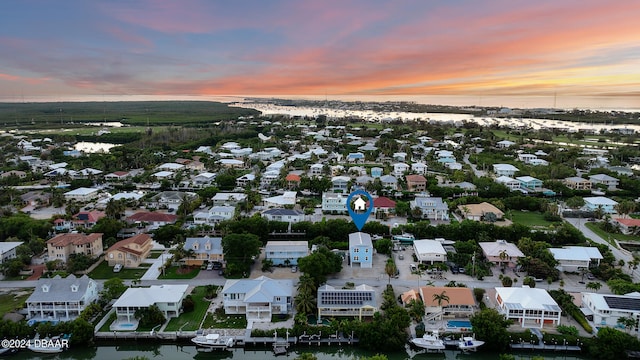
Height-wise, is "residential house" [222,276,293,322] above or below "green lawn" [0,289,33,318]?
above

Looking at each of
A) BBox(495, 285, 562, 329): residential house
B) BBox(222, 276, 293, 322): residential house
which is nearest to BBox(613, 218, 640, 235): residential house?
BBox(495, 285, 562, 329): residential house

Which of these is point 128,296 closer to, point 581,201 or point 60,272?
point 60,272

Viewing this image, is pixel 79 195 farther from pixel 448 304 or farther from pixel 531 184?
pixel 531 184

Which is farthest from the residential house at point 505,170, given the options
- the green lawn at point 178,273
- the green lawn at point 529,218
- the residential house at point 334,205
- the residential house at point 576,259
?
the green lawn at point 178,273

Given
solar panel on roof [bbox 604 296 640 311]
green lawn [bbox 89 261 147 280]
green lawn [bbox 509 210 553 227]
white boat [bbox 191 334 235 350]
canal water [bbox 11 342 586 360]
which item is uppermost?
solar panel on roof [bbox 604 296 640 311]

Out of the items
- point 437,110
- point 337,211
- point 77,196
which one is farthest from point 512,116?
point 77,196

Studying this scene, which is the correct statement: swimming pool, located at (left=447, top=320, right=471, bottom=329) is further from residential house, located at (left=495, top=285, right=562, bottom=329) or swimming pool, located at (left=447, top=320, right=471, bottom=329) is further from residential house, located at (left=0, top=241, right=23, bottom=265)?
residential house, located at (left=0, top=241, right=23, bottom=265)
